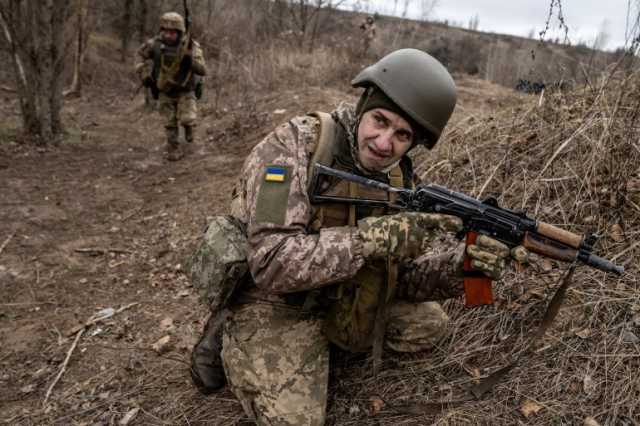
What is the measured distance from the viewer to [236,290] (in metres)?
2.28

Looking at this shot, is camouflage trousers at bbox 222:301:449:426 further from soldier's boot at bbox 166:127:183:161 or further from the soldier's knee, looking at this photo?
soldier's boot at bbox 166:127:183:161

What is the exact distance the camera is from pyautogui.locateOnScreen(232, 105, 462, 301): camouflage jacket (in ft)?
6.24

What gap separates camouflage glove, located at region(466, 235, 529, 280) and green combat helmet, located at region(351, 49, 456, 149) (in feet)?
1.95

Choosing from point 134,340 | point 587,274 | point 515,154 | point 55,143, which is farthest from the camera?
point 55,143

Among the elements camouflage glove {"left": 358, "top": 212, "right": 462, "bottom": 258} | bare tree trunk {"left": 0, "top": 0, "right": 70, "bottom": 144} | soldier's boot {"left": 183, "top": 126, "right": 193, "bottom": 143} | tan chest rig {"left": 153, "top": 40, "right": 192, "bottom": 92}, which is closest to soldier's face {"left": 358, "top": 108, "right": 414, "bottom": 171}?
camouflage glove {"left": 358, "top": 212, "right": 462, "bottom": 258}

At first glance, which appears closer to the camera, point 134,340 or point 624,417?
point 624,417

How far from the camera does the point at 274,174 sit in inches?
78.5

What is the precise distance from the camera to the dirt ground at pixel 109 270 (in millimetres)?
2549

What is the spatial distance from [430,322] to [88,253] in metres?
3.14

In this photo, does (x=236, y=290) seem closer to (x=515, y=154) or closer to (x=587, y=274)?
(x=587, y=274)

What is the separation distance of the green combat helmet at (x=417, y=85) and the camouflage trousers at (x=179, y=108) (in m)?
5.17

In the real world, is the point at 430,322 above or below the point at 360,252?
below

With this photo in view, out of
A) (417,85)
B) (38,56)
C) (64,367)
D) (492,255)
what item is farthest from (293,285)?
(38,56)

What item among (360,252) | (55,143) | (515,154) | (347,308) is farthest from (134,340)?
(55,143)
